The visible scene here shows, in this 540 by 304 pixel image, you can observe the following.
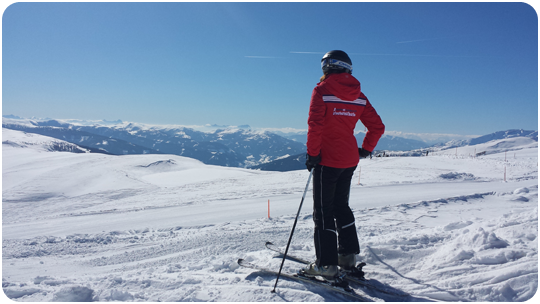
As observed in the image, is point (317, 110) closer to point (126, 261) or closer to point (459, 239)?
point (459, 239)

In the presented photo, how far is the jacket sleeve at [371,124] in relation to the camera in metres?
3.51

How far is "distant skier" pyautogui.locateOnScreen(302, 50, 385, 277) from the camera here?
9.92 ft

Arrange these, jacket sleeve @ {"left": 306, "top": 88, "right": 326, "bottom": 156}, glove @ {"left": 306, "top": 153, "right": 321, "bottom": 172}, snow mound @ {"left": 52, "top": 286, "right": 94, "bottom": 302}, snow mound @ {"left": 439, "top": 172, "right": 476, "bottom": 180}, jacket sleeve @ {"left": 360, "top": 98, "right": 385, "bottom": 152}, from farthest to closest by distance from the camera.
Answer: snow mound @ {"left": 439, "top": 172, "right": 476, "bottom": 180}, jacket sleeve @ {"left": 360, "top": 98, "right": 385, "bottom": 152}, glove @ {"left": 306, "top": 153, "right": 321, "bottom": 172}, jacket sleeve @ {"left": 306, "top": 88, "right": 326, "bottom": 156}, snow mound @ {"left": 52, "top": 286, "right": 94, "bottom": 302}

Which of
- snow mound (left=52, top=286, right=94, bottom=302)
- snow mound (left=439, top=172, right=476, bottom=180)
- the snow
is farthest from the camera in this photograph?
snow mound (left=439, top=172, right=476, bottom=180)

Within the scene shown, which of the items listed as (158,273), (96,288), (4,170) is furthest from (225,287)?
(4,170)

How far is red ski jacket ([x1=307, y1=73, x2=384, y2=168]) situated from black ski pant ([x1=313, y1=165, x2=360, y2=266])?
19 centimetres

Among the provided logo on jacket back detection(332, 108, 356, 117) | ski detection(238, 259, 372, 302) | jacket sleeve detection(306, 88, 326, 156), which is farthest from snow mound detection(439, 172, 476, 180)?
jacket sleeve detection(306, 88, 326, 156)

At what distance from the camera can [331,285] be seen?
2.95 metres

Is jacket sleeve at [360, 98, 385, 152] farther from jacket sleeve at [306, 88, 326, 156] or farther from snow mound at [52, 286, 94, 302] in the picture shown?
snow mound at [52, 286, 94, 302]

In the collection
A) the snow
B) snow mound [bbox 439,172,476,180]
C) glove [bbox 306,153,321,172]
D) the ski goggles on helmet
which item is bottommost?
the snow

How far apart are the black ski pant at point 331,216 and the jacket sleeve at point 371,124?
63cm

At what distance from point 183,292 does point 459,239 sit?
408 cm

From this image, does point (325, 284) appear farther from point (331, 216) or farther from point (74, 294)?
point (74, 294)

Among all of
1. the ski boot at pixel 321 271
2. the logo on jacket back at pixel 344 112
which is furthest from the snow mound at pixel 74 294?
the logo on jacket back at pixel 344 112
